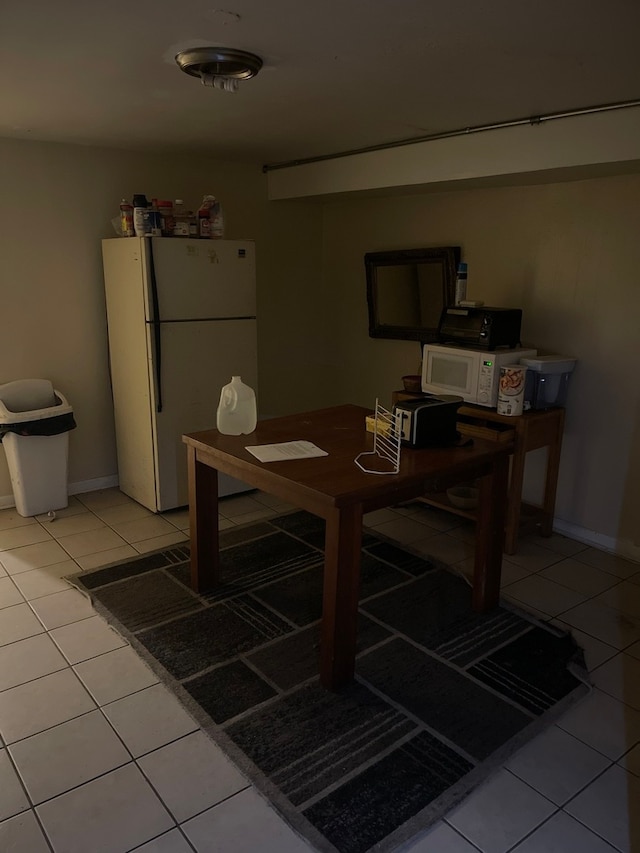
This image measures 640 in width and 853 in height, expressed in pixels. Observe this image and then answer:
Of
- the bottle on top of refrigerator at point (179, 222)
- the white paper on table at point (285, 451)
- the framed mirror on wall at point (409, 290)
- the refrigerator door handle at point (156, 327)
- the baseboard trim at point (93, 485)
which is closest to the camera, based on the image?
the white paper on table at point (285, 451)

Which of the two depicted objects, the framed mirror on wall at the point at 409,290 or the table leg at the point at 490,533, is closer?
the table leg at the point at 490,533

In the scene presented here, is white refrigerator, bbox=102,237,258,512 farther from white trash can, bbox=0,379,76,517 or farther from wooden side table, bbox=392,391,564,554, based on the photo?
wooden side table, bbox=392,391,564,554

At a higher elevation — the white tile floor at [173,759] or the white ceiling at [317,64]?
the white ceiling at [317,64]

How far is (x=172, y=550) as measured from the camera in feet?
11.1

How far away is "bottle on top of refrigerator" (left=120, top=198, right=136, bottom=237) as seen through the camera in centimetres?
362

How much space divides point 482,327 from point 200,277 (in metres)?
1.63

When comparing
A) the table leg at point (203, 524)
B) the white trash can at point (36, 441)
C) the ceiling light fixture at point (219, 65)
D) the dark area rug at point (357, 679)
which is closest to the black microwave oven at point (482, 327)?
the dark area rug at point (357, 679)

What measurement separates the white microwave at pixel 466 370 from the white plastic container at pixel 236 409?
4.23ft

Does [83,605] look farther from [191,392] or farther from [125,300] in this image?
[125,300]

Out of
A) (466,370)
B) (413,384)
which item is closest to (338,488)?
(466,370)

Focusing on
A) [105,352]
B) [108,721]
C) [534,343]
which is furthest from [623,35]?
[105,352]

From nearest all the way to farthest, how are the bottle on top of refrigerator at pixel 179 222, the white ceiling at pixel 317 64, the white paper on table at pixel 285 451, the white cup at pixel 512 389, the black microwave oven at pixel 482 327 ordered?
the white ceiling at pixel 317 64, the white paper on table at pixel 285 451, the white cup at pixel 512 389, the black microwave oven at pixel 482 327, the bottle on top of refrigerator at pixel 179 222

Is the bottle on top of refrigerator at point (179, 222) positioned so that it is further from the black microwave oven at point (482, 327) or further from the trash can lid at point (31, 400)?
the black microwave oven at point (482, 327)

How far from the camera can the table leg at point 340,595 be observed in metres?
2.15
